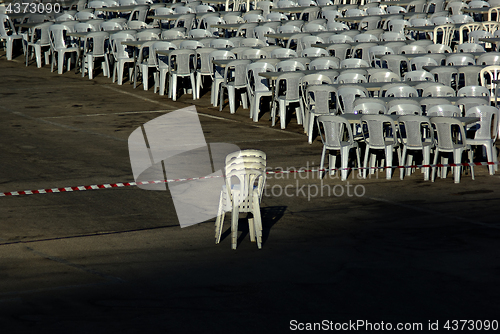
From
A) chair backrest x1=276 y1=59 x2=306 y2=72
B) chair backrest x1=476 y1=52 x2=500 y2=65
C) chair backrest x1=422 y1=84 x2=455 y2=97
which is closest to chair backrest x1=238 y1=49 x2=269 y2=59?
chair backrest x1=276 y1=59 x2=306 y2=72

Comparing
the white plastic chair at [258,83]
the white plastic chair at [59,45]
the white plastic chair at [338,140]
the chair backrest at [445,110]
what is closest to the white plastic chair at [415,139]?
the chair backrest at [445,110]

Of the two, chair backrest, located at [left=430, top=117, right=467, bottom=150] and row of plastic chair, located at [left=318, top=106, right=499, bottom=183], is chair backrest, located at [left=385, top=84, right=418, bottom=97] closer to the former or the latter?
row of plastic chair, located at [left=318, top=106, right=499, bottom=183]

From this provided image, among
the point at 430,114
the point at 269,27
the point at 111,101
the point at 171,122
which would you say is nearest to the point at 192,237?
the point at 430,114

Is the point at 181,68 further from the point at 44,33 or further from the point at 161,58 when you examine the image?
the point at 44,33

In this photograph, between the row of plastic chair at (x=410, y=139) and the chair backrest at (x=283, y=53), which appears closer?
the row of plastic chair at (x=410, y=139)

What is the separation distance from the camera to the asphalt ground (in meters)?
6.41

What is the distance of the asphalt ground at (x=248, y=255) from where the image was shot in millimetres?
6414

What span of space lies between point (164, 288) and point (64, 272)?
1.17m

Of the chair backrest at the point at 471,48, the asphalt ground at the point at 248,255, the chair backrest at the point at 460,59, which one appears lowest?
the asphalt ground at the point at 248,255

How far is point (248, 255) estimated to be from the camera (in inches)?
315

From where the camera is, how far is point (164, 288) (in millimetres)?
7027

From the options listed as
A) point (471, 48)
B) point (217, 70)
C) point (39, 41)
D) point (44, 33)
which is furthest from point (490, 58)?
point (39, 41)

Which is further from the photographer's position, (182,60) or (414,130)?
(182,60)

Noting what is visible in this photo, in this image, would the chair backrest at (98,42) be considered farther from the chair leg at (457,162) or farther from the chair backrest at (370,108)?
the chair leg at (457,162)
